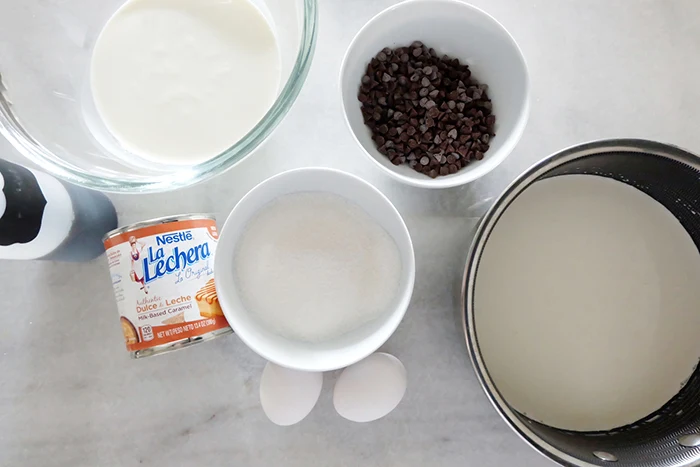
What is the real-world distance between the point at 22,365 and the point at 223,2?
0.63 meters

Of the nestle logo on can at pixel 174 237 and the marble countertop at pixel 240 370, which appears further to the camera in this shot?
the marble countertop at pixel 240 370

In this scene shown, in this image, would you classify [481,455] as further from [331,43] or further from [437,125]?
[331,43]

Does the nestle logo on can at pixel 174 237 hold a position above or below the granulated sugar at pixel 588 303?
above

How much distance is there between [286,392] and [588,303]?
461 millimetres

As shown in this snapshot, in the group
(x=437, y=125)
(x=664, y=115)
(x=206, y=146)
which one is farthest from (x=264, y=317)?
(x=664, y=115)

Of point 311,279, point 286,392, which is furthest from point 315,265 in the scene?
point 286,392

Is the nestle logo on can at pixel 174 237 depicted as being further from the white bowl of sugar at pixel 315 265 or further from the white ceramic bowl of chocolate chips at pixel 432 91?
the white ceramic bowl of chocolate chips at pixel 432 91

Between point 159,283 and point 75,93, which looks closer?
point 159,283

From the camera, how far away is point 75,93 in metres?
0.81

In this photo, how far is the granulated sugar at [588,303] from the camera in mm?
817

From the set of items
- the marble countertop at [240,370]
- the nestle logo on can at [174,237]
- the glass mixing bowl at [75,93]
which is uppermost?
the glass mixing bowl at [75,93]

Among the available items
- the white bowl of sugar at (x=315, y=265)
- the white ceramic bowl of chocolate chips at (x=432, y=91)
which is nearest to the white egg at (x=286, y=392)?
the white bowl of sugar at (x=315, y=265)

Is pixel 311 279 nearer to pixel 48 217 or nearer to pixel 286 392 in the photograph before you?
pixel 286 392

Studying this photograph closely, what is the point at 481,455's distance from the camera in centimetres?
86
